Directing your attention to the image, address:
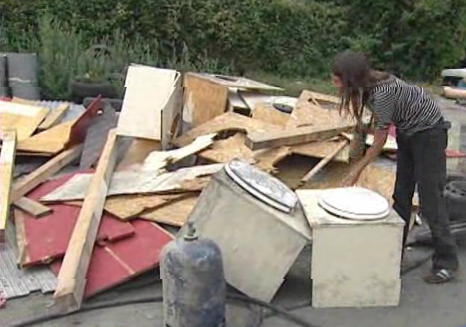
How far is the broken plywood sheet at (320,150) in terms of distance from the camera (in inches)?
247

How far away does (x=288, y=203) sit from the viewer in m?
4.61

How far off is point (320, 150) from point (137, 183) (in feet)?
5.36

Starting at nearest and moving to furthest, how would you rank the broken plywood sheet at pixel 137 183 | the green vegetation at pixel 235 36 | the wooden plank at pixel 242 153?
the broken plywood sheet at pixel 137 183 → the wooden plank at pixel 242 153 → the green vegetation at pixel 235 36

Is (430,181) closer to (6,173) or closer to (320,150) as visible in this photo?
(320,150)

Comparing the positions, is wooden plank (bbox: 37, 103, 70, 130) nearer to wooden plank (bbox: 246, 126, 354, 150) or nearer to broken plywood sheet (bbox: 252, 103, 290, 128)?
broken plywood sheet (bbox: 252, 103, 290, 128)

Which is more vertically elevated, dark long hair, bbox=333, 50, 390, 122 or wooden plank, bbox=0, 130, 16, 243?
dark long hair, bbox=333, 50, 390, 122

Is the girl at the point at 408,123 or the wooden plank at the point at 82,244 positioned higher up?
the girl at the point at 408,123

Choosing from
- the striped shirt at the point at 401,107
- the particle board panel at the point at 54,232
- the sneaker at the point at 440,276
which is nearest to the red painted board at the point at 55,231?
the particle board panel at the point at 54,232

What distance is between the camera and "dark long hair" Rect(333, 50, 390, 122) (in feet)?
14.8

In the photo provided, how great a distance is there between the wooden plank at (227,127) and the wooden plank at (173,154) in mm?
227

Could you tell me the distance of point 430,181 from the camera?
4.72 meters

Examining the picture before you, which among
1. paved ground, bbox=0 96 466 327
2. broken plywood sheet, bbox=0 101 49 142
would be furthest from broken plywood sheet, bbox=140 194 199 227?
broken plywood sheet, bbox=0 101 49 142

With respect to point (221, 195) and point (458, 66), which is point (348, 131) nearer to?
point (221, 195)

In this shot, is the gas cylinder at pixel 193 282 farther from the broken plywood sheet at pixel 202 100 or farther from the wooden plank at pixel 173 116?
the broken plywood sheet at pixel 202 100
